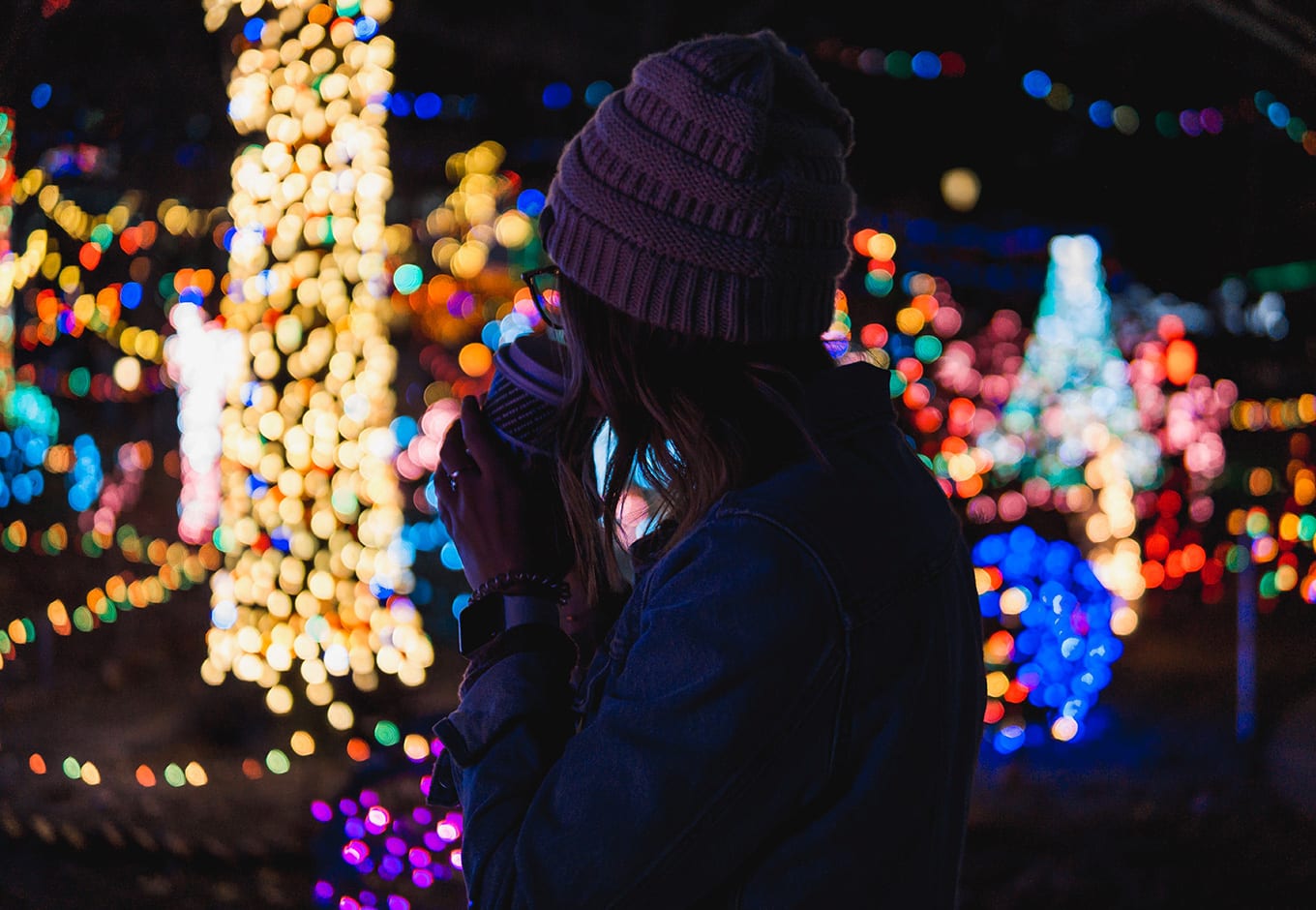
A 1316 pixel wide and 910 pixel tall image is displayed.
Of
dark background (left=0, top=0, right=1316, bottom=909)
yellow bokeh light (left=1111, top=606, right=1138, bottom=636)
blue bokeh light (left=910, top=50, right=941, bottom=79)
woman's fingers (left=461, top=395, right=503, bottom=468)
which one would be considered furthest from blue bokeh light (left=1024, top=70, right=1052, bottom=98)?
woman's fingers (left=461, top=395, right=503, bottom=468)

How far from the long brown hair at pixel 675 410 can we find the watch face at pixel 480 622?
0.46ft

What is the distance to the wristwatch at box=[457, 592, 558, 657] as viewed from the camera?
119cm

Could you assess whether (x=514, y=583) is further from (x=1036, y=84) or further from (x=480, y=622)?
(x=1036, y=84)

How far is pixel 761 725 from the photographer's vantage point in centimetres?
94

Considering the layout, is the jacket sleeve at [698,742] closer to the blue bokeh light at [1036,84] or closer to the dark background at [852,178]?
the dark background at [852,178]

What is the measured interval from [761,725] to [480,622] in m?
0.40

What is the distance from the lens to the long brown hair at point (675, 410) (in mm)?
1083

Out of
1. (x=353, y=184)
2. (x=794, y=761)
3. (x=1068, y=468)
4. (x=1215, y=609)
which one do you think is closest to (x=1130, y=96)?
(x=1068, y=468)

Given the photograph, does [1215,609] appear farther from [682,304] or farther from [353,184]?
[682,304]

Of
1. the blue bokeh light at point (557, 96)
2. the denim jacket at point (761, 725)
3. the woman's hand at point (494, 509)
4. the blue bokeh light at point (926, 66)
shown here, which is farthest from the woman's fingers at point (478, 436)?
the blue bokeh light at point (926, 66)

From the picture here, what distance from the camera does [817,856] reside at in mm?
1000

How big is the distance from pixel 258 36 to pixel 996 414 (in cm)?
707

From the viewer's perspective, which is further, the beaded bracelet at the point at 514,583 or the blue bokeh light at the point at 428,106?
the blue bokeh light at the point at 428,106

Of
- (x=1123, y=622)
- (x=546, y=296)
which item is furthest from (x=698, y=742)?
(x=1123, y=622)
